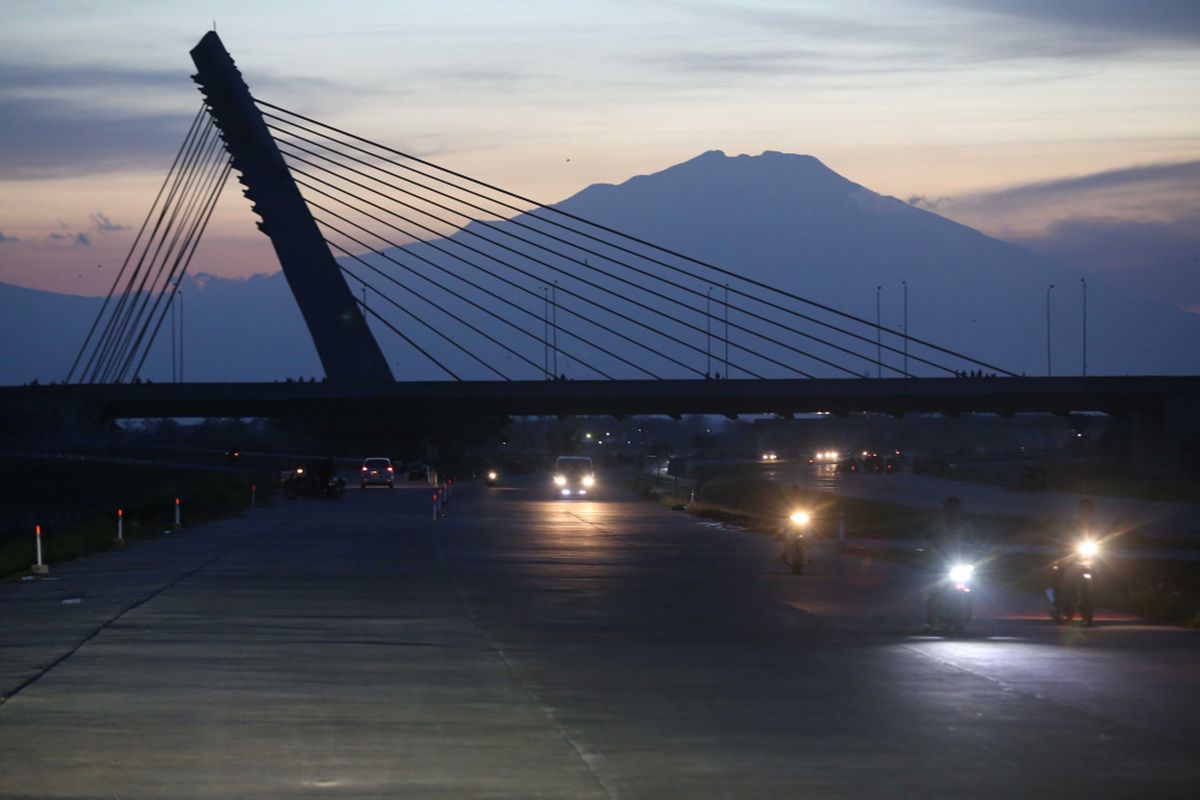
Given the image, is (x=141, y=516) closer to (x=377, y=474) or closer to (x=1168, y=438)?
(x=377, y=474)

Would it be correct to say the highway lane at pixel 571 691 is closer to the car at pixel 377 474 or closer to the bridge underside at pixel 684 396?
the car at pixel 377 474

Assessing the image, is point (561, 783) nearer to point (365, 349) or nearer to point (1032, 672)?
point (1032, 672)

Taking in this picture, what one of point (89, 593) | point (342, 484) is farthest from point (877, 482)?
point (89, 593)

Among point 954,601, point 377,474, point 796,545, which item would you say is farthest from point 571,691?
point 377,474

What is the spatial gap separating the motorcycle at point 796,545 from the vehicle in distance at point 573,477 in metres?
45.8

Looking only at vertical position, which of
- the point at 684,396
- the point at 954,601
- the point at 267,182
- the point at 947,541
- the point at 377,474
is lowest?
the point at 954,601

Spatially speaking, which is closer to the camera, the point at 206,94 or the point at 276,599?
the point at 276,599

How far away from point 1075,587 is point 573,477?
60.0m

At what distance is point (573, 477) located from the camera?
81.5m

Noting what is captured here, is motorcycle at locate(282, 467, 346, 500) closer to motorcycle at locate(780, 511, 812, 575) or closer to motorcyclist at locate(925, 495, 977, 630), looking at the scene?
motorcycle at locate(780, 511, 812, 575)

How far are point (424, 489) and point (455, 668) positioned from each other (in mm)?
67531

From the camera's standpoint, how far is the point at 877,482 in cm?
8975

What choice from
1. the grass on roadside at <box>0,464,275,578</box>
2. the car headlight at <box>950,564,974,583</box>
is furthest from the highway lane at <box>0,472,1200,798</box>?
the grass on roadside at <box>0,464,275,578</box>

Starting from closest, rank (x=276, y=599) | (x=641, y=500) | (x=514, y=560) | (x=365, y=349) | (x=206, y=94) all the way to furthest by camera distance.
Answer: (x=276, y=599), (x=514, y=560), (x=641, y=500), (x=206, y=94), (x=365, y=349)
